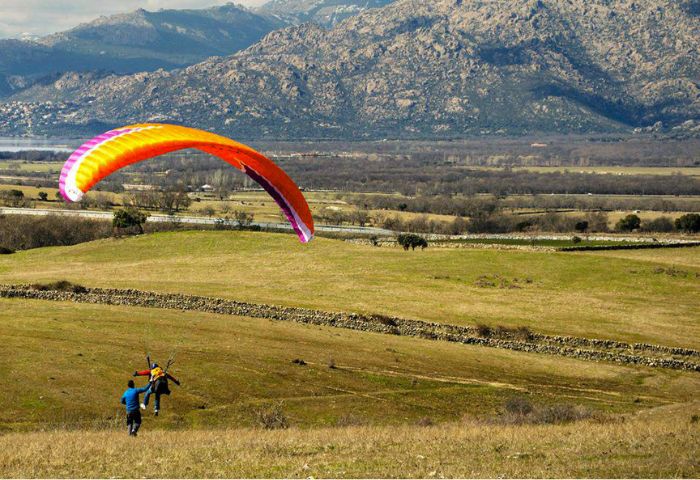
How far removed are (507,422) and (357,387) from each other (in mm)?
9060

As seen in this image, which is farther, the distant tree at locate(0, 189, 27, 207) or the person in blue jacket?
the distant tree at locate(0, 189, 27, 207)

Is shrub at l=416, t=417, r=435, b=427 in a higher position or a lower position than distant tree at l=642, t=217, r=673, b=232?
lower

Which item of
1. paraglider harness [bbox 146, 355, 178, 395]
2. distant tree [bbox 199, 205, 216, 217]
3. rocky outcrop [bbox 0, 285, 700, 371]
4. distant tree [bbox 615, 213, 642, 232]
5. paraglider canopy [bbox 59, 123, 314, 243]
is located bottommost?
rocky outcrop [bbox 0, 285, 700, 371]

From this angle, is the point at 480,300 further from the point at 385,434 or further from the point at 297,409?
the point at 385,434

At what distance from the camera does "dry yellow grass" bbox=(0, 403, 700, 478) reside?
897 inches

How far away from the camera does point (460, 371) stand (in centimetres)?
4634

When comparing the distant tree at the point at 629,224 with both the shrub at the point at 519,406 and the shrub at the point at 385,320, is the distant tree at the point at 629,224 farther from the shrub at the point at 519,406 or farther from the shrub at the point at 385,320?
the shrub at the point at 519,406

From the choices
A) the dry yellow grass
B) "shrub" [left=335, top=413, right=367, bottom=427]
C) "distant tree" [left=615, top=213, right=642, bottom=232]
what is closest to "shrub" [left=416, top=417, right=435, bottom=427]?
"shrub" [left=335, top=413, right=367, bottom=427]

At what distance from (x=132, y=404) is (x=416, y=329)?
32610 mm

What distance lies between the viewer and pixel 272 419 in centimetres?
3378

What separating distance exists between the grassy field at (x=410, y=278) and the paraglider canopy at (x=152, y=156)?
1207 inches

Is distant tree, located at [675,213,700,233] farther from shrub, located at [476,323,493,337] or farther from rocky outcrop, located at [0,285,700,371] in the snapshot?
shrub, located at [476,323,493,337]

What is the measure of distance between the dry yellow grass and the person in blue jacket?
50cm

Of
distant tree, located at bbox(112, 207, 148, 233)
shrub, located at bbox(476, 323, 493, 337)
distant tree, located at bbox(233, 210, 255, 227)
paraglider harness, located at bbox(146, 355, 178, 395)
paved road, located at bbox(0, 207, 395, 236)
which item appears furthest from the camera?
distant tree, located at bbox(233, 210, 255, 227)
